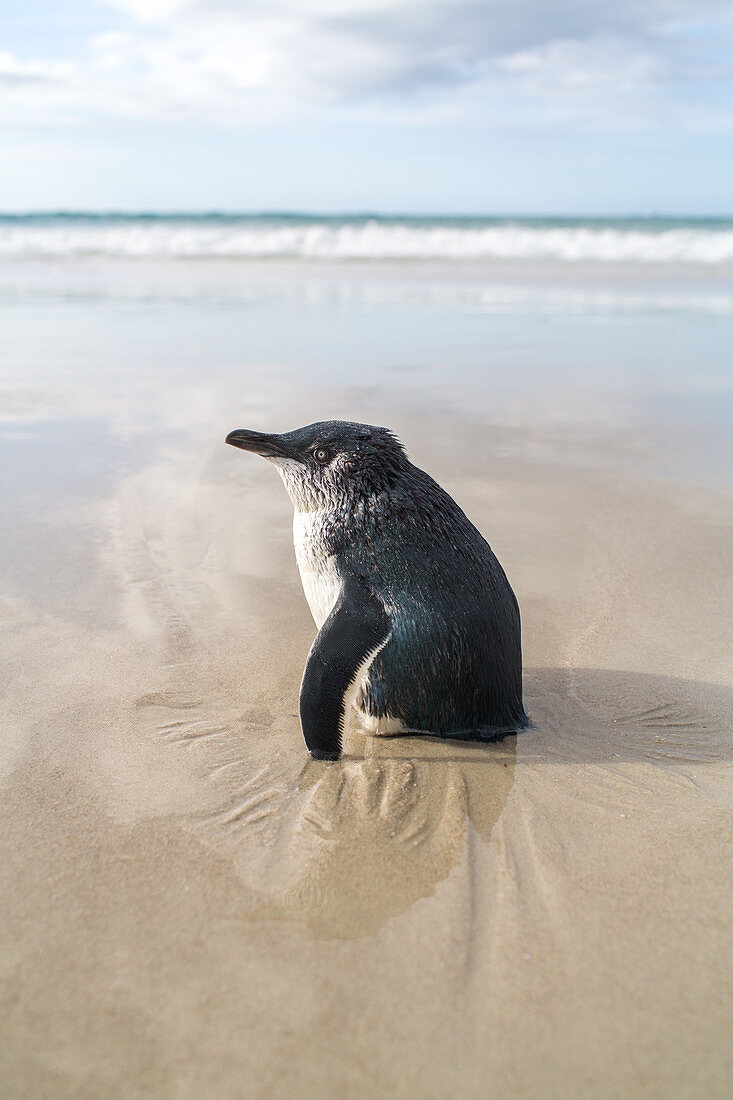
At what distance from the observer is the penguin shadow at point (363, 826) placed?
2.19 metres

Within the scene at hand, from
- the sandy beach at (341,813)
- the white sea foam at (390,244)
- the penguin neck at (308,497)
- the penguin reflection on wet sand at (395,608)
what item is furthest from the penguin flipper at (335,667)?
the white sea foam at (390,244)

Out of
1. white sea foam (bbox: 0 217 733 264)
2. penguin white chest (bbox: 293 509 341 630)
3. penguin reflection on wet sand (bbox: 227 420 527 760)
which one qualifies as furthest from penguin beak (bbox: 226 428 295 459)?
white sea foam (bbox: 0 217 733 264)

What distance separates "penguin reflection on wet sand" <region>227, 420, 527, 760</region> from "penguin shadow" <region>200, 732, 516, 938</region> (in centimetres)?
13

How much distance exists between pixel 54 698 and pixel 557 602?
95.0 inches

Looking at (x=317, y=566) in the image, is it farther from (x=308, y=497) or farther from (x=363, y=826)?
(x=363, y=826)

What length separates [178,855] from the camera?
236 cm

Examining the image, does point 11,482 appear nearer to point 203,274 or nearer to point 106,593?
point 106,593

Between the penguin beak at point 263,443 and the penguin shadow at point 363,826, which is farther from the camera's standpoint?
the penguin beak at point 263,443

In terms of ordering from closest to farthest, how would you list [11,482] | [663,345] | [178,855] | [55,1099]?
[55,1099], [178,855], [11,482], [663,345]

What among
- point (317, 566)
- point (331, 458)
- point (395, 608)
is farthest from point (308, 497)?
point (395, 608)

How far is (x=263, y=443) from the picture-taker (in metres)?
3.31

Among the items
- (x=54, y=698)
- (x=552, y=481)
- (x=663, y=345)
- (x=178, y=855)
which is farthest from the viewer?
(x=663, y=345)

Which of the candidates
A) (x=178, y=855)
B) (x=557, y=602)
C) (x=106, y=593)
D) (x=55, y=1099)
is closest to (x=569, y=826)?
(x=178, y=855)

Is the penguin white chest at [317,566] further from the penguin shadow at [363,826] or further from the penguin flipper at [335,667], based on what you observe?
the penguin shadow at [363,826]
